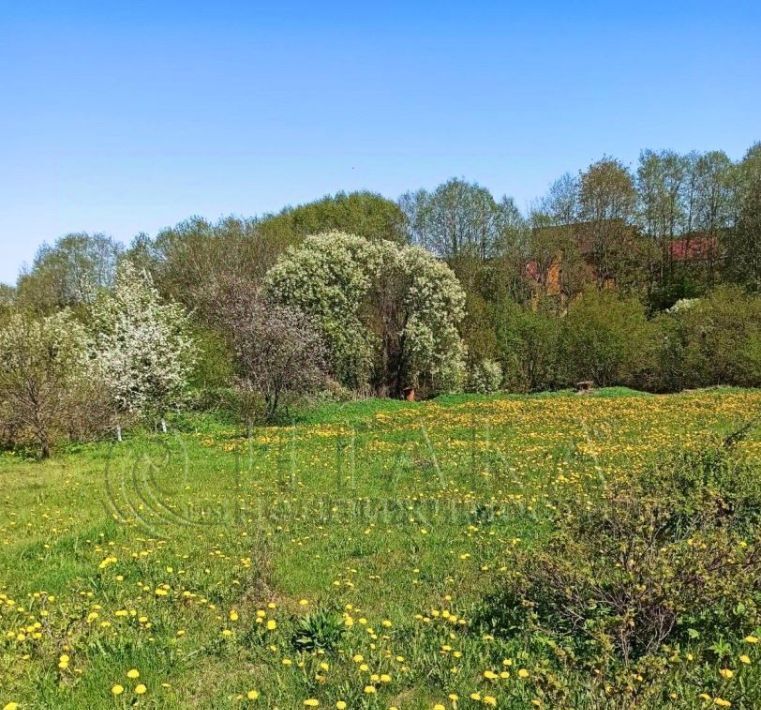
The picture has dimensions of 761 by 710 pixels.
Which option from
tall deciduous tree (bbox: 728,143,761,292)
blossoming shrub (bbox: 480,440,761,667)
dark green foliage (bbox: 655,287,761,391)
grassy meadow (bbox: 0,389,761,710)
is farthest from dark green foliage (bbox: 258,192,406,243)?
blossoming shrub (bbox: 480,440,761,667)

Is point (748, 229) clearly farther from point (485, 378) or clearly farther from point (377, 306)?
point (377, 306)

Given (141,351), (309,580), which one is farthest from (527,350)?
(309,580)

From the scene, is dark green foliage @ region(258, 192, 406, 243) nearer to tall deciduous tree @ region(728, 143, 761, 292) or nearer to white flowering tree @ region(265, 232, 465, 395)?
white flowering tree @ region(265, 232, 465, 395)

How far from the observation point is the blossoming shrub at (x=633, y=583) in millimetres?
4809

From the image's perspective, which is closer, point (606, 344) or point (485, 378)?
point (606, 344)

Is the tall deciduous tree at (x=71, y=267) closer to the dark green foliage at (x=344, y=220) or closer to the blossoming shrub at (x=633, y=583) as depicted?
the dark green foliage at (x=344, y=220)

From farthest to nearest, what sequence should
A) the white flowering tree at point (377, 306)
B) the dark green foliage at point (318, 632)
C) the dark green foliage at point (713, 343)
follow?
the dark green foliage at point (713, 343) < the white flowering tree at point (377, 306) < the dark green foliage at point (318, 632)

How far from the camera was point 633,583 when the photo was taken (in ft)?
16.1

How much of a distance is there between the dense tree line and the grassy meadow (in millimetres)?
7677

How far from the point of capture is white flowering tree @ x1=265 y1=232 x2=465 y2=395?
30000 millimetres

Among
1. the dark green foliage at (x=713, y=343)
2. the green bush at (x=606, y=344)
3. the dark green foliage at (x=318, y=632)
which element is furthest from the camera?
the green bush at (x=606, y=344)

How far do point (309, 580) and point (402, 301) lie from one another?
84.7 feet

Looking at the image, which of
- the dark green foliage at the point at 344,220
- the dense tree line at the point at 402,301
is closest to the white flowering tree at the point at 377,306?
the dense tree line at the point at 402,301

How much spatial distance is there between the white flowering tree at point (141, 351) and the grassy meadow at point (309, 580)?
25.7ft
